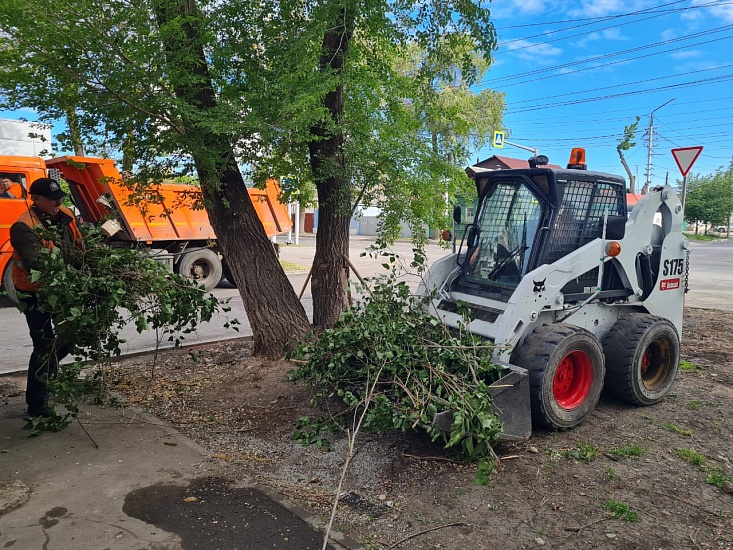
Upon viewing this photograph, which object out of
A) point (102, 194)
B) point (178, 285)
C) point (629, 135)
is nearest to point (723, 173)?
point (629, 135)

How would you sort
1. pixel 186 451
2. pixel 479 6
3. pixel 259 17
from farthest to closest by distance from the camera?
pixel 479 6
pixel 259 17
pixel 186 451

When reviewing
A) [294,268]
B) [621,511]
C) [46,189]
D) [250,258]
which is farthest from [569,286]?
[294,268]

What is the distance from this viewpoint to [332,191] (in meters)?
6.83

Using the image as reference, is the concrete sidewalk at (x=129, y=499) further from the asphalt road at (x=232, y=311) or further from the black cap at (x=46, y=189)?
the asphalt road at (x=232, y=311)

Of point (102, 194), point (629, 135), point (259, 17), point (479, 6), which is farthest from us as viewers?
point (629, 135)

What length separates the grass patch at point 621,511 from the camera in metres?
3.50

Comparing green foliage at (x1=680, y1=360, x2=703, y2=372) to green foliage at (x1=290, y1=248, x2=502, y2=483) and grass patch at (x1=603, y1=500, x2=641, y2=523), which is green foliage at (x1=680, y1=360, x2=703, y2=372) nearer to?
green foliage at (x1=290, y1=248, x2=502, y2=483)

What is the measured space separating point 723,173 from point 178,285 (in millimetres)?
61752

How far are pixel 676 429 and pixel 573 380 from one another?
3.04 feet

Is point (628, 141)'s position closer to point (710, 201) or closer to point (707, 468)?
point (707, 468)

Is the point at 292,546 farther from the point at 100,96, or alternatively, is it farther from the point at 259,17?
the point at 259,17

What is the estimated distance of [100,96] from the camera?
16.3 ft

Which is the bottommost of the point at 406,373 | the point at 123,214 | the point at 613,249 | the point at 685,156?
the point at 406,373

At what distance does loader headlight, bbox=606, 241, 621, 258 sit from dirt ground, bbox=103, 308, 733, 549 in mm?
1448
